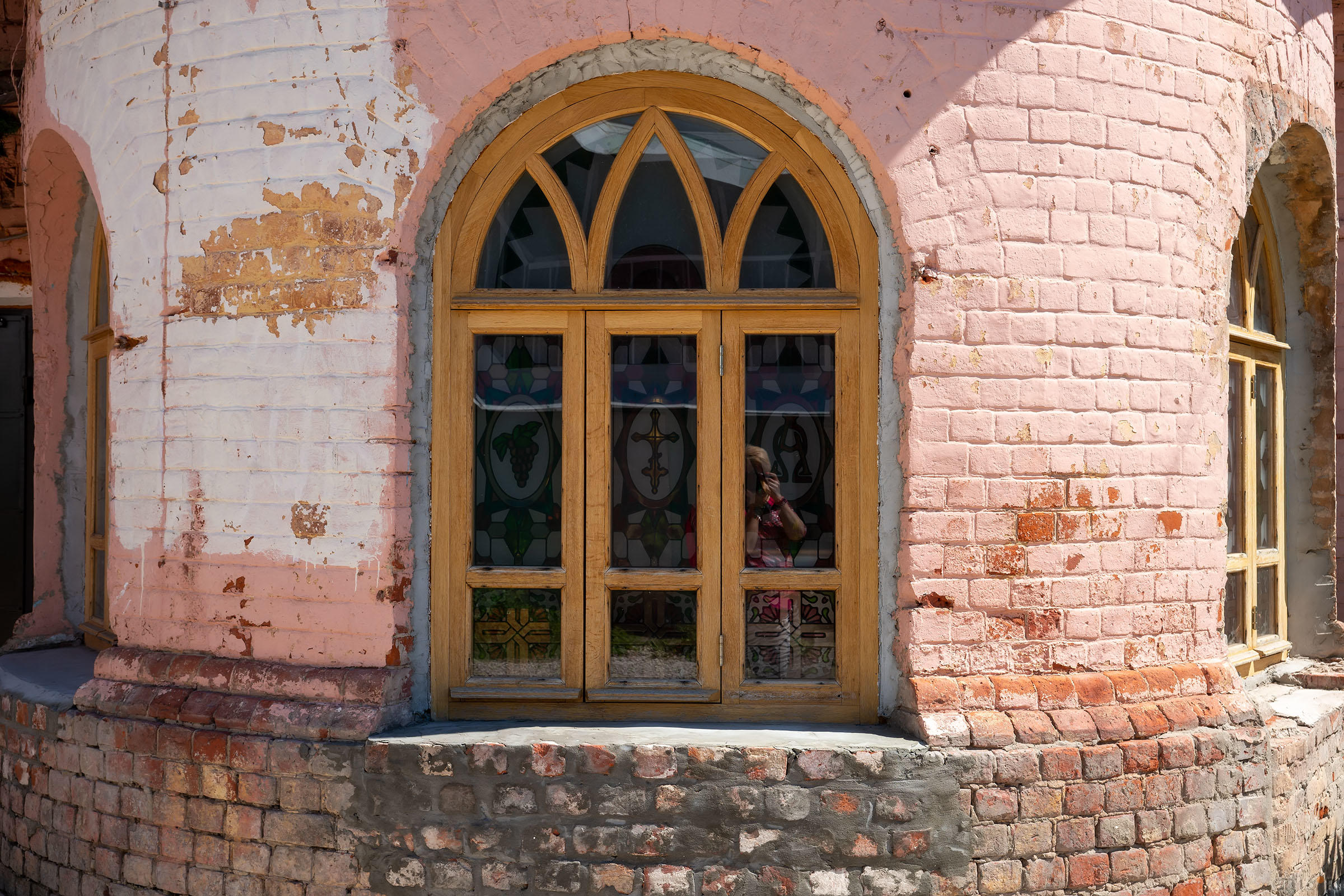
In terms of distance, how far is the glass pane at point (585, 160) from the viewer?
11.6 ft

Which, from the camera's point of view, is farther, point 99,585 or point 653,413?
point 99,585

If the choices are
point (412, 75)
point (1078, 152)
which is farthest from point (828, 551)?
point (412, 75)

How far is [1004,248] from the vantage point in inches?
130

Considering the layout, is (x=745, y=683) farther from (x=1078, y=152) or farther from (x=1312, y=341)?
(x=1312, y=341)

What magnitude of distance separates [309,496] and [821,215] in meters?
1.99

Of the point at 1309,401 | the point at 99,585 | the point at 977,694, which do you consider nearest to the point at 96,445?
the point at 99,585

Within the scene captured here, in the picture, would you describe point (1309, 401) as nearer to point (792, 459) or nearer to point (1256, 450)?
point (1256, 450)

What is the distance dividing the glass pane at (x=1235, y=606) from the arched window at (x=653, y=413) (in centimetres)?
189

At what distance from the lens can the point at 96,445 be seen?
479 cm

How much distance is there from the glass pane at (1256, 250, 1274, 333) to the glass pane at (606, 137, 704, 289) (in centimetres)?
281

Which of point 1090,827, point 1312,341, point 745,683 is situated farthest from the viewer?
point 1312,341

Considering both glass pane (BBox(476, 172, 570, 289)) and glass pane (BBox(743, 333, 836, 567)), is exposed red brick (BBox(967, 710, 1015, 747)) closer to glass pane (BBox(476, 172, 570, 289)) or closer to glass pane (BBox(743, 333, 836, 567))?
glass pane (BBox(743, 333, 836, 567))

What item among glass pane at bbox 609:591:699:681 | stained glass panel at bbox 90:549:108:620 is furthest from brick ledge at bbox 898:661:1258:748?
stained glass panel at bbox 90:549:108:620

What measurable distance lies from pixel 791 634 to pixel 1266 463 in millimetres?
2634
